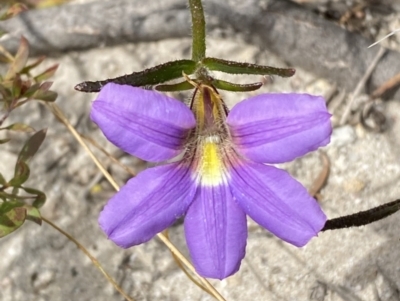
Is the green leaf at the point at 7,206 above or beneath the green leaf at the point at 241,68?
beneath

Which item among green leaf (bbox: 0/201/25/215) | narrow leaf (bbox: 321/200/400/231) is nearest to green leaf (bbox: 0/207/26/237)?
green leaf (bbox: 0/201/25/215)

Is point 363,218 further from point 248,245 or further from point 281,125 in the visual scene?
point 248,245

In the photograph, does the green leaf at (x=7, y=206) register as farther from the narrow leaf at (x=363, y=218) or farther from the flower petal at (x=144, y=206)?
the narrow leaf at (x=363, y=218)

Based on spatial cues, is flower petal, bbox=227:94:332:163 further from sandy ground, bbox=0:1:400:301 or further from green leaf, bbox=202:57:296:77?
sandy ground, bbox=0:1:400:301

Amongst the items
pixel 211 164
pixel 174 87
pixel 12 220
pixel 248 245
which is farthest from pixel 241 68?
pixel 248 245

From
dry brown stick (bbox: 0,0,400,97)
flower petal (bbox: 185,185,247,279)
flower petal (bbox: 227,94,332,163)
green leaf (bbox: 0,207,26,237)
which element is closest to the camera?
flower petal (bbox: 227,94,332,163)

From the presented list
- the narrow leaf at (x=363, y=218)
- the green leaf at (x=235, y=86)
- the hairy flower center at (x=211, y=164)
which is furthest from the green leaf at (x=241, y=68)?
the narrow leaf at (x=363, y=218)

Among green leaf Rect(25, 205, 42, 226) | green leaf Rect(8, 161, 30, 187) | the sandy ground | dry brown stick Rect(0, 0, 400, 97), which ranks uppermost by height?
green leaf Rect(8, 161, 30, 187)
